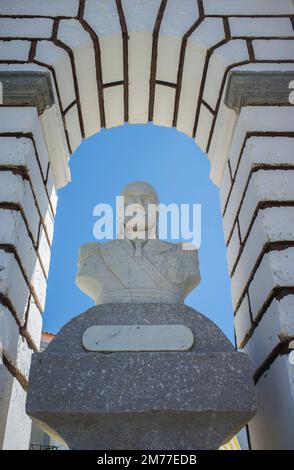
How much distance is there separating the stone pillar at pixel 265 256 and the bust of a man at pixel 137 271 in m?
0.57

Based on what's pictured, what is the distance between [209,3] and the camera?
5.37m

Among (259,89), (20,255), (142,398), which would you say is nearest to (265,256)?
(142,398)

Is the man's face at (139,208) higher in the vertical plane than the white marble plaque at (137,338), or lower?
higher

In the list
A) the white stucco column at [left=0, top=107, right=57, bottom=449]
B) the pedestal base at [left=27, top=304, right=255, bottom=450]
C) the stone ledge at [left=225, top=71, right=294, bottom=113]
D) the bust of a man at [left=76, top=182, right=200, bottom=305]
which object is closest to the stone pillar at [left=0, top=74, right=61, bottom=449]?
the white stucco column at [left=0, top=107, right=57, bottom=449]

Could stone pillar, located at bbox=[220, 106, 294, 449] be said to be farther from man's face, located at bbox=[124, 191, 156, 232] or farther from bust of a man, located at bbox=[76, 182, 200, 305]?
man's face, located at bbox=[124, 191, 156, 232]

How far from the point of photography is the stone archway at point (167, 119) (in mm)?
3697

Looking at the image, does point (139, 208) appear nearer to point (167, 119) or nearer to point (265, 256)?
point (265, 256)

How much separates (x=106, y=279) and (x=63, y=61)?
2.45 m

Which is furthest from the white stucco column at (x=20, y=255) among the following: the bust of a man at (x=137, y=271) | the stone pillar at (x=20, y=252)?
the bust of a man at (x=137, y=271)

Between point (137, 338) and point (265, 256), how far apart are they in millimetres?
1260

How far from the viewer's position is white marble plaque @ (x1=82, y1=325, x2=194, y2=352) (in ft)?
10.1

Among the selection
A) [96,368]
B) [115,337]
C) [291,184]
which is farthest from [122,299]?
[291,184]

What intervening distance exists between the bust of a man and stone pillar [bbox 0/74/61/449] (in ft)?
1.80

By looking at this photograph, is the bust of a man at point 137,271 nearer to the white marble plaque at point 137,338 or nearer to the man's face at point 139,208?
the man's face at point 139,208
